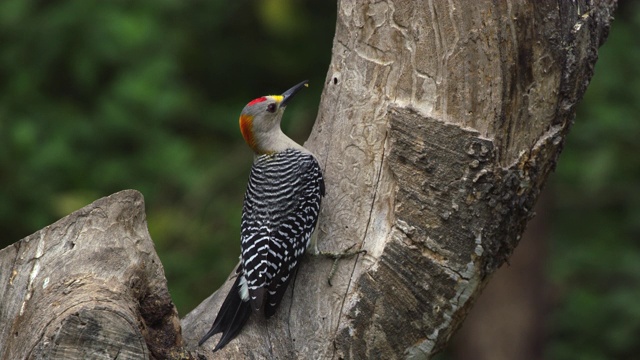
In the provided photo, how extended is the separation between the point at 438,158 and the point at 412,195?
17 centimetres

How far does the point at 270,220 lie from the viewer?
3.86 m

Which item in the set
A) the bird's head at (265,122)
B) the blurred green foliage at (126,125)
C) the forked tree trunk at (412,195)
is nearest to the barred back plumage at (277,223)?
the forked tree trunk at (412,195)

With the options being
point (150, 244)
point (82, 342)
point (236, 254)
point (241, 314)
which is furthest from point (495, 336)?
point (82, 342)

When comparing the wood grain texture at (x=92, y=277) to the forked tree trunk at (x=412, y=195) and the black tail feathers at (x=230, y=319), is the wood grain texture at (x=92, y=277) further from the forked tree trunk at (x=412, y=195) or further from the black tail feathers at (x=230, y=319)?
the black tail feathers at (x=230, y=319)

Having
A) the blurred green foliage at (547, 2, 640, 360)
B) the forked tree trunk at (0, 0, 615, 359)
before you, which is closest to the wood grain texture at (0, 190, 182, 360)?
the forked tree trunk at (0, 0, 615, 359)

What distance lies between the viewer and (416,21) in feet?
10.9

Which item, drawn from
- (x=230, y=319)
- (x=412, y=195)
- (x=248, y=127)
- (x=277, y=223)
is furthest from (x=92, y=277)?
(x=248, y=127)

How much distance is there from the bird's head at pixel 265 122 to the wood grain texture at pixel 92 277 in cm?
123

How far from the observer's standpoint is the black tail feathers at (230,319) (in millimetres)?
3412

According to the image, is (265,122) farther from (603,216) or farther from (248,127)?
(603,216)

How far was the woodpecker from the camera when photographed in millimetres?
3498

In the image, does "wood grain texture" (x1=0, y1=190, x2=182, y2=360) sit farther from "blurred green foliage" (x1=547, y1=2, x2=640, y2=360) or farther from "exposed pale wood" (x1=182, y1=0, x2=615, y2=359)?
"blurred green foliage" (x1=547, y1=2, x2=640, y2=360)

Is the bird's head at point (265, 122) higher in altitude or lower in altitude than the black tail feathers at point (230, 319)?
higher

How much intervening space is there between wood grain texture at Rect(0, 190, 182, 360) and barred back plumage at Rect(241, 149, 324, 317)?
1.54 ft
